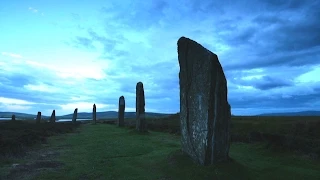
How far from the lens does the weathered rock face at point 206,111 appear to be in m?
13.3

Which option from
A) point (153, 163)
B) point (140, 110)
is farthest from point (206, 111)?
point (140, 110)

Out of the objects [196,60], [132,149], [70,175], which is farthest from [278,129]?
[70,175]

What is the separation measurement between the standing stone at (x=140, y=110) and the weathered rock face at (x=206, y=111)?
15503 millimetres

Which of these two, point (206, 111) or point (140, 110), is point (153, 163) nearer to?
point (206, 111)

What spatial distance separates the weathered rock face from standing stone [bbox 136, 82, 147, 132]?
15.5 metres

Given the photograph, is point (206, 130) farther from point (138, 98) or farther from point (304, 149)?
point (138, 98)

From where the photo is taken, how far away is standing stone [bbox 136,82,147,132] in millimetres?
30266

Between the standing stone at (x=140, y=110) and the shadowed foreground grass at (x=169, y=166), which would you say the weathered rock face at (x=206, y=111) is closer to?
the shadowed foreground grass at (x=169, y=166)

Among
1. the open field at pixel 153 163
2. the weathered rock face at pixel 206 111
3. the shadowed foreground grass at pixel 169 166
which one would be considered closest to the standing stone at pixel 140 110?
the open field at pixel 153 163

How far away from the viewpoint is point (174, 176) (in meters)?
12.8

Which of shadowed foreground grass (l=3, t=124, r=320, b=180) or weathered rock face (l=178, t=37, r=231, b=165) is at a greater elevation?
weathered rock face (l=178, t=37, r=231, b=165)

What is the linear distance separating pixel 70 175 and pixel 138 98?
18.9 metres

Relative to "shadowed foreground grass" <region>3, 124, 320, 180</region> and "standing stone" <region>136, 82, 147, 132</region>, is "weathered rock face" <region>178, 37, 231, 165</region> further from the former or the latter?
"standing stone" <region>136, 82, 147, 132</region>

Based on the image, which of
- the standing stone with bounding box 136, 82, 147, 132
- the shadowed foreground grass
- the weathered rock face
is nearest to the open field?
the shadowed foreground grass
